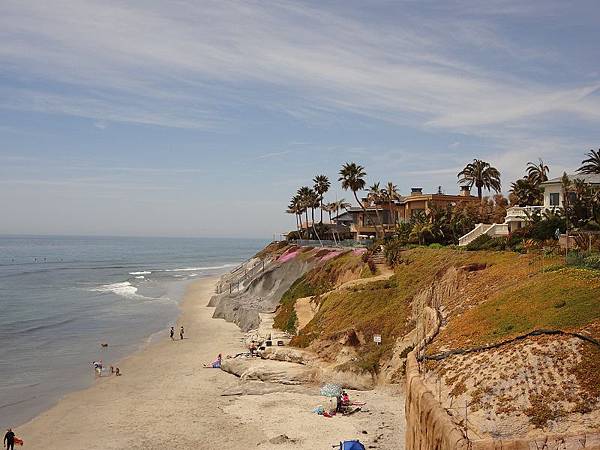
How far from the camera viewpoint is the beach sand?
2622 cm

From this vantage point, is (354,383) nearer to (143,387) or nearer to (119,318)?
(143,387)

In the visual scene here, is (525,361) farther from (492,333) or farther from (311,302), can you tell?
(311,302)

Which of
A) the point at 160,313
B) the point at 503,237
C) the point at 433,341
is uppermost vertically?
the point at 503,237

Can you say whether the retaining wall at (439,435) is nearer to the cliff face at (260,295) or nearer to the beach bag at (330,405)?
the beach bag at (330,405)

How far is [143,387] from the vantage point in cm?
3619

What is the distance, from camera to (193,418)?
29.7 metres

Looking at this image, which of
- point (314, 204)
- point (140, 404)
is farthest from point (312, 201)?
point (140, 404)

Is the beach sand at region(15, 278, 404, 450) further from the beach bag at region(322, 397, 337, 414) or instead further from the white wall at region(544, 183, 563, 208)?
the white wall at region(544, 183, 563, 208)

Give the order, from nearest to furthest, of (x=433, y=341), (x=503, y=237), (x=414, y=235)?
(x=433, y=341) < (x=503, y=237) < (x=414, y=235)

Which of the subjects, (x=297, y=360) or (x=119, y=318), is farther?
(x=119, y=318)

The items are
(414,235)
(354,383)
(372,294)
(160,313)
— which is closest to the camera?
(354,383)

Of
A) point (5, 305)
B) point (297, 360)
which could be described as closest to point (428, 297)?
point (297, 360)

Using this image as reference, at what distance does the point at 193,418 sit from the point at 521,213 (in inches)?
1313

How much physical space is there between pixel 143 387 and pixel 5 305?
4631cm
